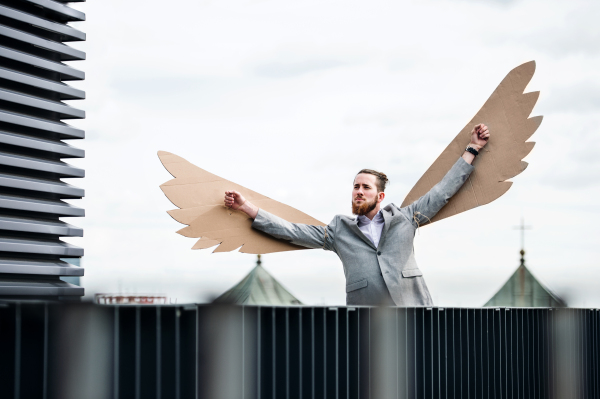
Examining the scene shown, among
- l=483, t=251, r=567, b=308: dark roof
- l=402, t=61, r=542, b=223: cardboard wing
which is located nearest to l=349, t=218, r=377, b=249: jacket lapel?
l=402, t=61, r=542, b=223: cardboard wing

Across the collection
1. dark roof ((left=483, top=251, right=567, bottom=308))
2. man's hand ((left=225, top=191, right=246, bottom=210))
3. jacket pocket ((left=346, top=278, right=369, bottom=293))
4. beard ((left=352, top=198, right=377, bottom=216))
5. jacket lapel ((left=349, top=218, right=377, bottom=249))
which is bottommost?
dark roof ((left=483, top=251, right=567, bottom=308))

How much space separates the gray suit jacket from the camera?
19.1ft

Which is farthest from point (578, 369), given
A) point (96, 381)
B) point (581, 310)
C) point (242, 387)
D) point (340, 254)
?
point (96, 381)

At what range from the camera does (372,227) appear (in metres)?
6.02

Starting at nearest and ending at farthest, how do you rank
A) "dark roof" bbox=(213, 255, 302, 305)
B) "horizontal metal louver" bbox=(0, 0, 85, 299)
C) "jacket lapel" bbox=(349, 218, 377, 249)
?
1. "horizontal metal louver" bbox=(0, 0, 85, 299)
2. "jacket lapel" bbox=(349, 218, 377, 249)
3. "dark roof" bbox=(213, 255, 302, 305)

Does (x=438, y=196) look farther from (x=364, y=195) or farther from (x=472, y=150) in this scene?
(x=364, y=195)

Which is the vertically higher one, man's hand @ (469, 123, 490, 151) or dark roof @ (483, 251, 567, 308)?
man's hand @ (469, 123, 490, 151)

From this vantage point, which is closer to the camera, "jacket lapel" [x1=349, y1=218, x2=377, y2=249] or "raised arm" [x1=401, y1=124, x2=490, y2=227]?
"jacket lapel" [x1=349, y1=218, x2=377, y2=249]

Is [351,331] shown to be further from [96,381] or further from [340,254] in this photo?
[340,254]

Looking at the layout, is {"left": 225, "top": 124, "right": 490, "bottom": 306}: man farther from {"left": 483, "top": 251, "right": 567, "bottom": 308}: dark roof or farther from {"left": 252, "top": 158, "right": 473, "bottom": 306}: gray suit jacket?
{"left": 483, "top": 251, "right": 567, "bottom": 308}: dark roof

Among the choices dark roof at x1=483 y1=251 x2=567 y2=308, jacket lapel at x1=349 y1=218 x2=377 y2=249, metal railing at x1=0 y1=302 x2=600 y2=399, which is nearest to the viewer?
metal railing at x1=0 y1=302 x2=600 y2=399

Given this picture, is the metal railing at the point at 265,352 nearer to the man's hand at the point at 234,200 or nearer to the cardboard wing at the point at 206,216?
the cardboard wing at the point at 206,216

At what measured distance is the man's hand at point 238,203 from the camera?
20.3 feet

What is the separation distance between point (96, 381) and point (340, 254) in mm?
3428
